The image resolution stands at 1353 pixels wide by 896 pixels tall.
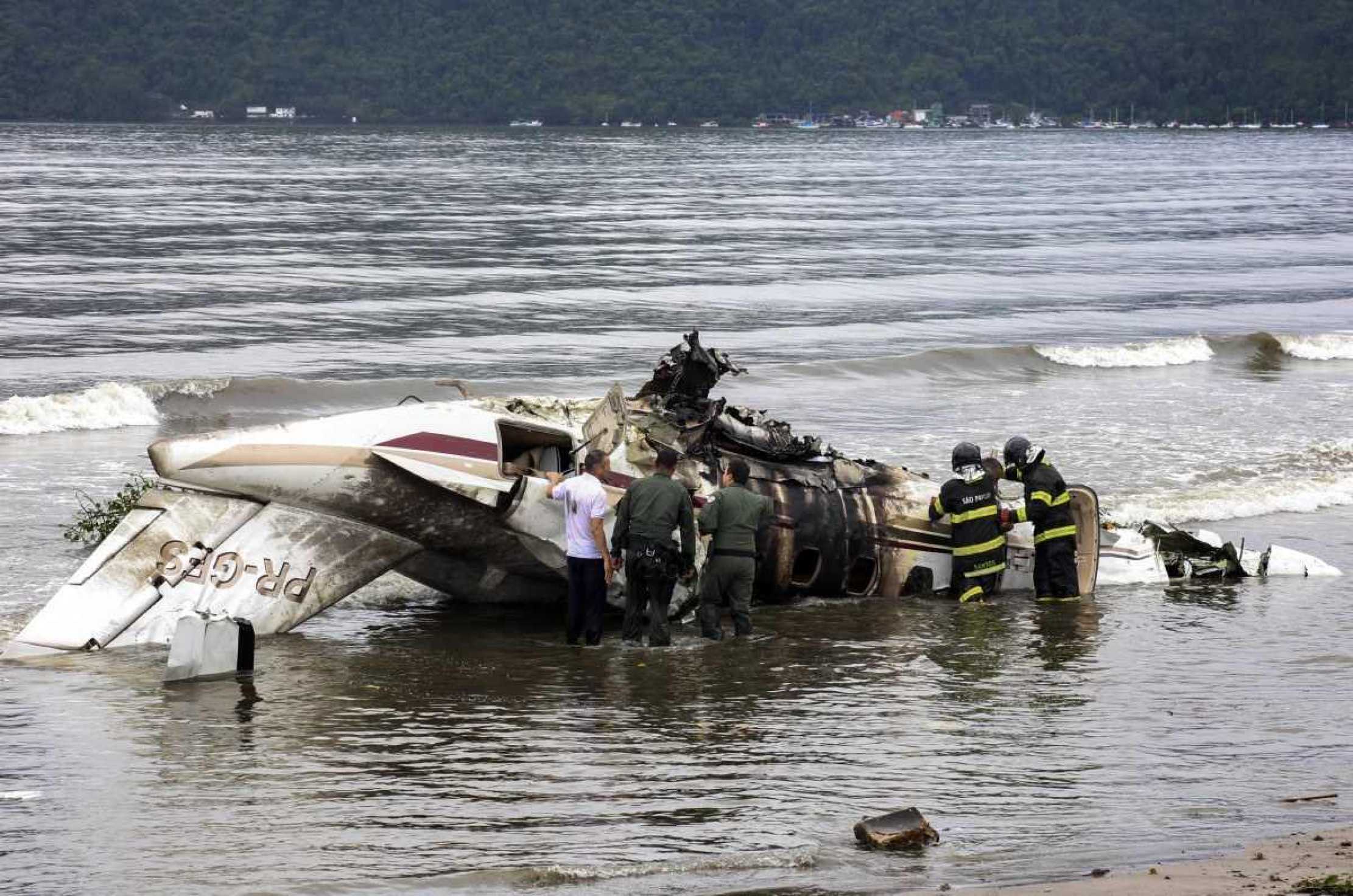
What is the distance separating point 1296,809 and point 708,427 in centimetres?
841

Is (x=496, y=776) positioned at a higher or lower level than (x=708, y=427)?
lower

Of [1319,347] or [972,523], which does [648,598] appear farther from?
[1319,347]

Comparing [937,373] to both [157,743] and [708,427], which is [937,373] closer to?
[708,427]

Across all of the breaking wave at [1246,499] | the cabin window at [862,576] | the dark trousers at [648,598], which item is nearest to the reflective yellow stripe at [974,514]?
the cabin window at [862,576]

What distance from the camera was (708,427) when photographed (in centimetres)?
1884

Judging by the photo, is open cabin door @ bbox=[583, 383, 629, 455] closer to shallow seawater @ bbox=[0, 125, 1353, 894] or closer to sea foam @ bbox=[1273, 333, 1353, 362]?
shallow seawater @ bbox=[0, 125, 1353, 894]

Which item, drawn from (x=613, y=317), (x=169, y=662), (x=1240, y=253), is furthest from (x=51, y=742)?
(x=1240, y=253)

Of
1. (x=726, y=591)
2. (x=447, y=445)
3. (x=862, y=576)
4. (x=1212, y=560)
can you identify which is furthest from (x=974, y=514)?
(x=447, y=445)

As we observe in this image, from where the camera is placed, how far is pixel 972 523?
63.8ft

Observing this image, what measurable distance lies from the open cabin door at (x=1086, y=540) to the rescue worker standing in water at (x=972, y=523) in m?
1.09

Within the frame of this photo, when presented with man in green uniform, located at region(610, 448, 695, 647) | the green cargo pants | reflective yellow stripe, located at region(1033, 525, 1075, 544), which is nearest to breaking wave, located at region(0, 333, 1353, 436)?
man in green uniform, located at region(610, 448, 695, 647)

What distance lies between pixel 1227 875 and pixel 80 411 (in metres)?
25.8

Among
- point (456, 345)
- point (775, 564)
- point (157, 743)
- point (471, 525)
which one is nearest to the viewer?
point (157, 743)

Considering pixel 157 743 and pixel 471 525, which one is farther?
pixel 471 525
